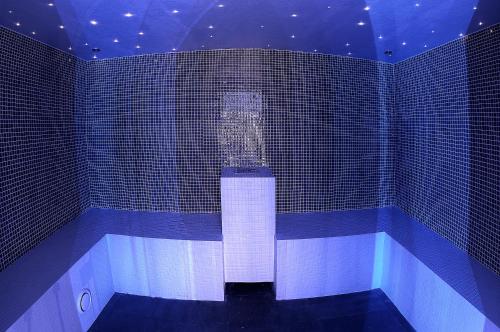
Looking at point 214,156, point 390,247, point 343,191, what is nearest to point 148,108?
point 214,156

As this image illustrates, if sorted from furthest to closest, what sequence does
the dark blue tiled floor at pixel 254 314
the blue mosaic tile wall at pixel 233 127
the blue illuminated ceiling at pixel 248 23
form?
the blue mosaic tile wall at pixel 233 127
the dark blue tiled floor at pixel 254 314
the blue illuminated ceiling at pixel 248 23

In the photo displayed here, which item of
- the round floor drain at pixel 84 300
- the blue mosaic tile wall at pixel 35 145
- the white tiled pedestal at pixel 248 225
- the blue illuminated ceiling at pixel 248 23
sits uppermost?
the blue illuminated ceiling at pixel 248 23

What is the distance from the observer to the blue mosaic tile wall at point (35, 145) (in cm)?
268

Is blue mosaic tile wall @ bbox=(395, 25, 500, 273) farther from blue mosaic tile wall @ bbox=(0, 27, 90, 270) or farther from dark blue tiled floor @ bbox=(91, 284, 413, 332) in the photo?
blue mosaic tile wall @ bbox=(0, 27, 90, 270)

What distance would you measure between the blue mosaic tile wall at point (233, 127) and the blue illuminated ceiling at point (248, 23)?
35 cm

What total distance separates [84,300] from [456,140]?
12.8 ft

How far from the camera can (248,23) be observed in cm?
260

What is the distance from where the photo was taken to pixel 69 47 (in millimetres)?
3287

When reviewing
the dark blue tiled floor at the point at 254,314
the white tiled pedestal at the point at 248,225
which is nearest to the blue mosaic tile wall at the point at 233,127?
the white tiled pedestal at the point at 248,225

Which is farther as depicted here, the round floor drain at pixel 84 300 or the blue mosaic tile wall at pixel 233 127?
the blue mosaic tile wall at pixel 233 127

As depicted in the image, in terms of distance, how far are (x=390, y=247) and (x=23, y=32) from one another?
4252mm

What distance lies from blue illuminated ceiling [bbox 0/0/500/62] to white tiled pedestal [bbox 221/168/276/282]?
1479mm

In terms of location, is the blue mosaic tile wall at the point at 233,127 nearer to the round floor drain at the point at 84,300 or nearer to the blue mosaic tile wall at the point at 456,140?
the blue mosaic tile wall at the point at 456,140

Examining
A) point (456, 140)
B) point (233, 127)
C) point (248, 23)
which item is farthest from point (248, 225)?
point (456, 140)
